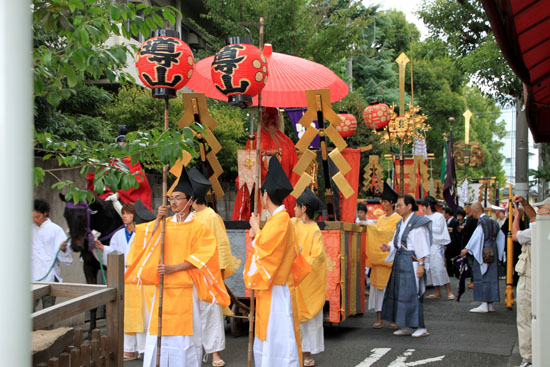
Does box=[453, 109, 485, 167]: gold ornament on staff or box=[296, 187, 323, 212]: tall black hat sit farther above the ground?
box=[453, 109, 485, 167]: gold ornament on staff

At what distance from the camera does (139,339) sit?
7.49 metres

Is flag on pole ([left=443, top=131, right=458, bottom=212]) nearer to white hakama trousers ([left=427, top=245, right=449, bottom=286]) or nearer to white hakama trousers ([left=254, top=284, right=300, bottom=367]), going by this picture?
white hakama trousers ([left=427, top=245, right=449, bottom=286])

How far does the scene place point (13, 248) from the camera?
1229mm

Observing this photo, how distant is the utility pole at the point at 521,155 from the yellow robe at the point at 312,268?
7.84m

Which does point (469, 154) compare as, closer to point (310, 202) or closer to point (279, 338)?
point (310, 202)

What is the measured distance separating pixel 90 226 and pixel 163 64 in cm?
308

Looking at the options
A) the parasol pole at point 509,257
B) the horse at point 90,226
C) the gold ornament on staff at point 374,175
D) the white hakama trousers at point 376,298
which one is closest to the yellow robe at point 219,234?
the horse at point 90,226

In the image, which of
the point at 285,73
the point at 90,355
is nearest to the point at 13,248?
the point at 90,355

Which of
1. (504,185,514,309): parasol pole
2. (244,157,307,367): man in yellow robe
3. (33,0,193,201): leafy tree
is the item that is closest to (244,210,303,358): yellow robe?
(244,157,307,367): man in yellow robe

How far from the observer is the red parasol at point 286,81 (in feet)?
28.2

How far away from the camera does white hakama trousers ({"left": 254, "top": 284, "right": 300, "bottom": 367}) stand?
225 inches

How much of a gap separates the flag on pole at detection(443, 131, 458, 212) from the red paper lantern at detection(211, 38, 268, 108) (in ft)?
39.0

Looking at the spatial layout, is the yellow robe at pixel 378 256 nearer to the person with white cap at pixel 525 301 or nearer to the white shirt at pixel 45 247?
the person with white cap at pixel 525 301

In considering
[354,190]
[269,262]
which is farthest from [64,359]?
[354,190]
